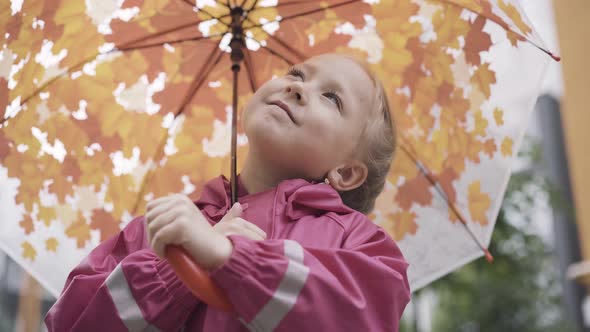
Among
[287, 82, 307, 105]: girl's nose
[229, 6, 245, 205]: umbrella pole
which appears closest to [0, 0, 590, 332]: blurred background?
[229, 6, 245, 205]: umbrella pole

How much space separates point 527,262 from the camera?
285 inches

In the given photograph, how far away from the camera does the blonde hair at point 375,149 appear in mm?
1559

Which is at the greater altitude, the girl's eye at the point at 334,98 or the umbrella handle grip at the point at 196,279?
the umbrella handle grip at the point at 196,279

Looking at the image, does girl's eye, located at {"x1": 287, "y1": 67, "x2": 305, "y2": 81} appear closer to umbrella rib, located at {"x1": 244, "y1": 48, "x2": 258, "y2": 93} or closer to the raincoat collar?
the raincoat collar

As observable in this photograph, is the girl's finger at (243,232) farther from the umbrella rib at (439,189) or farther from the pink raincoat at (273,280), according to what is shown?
the umbrella rib at (439,189)

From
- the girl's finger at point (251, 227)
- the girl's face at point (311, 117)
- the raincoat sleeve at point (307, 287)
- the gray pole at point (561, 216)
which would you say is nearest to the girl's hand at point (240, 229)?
the girl's finger at point (251, 227)

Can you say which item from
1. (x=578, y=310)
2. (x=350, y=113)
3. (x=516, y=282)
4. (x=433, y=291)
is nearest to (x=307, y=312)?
(x=350, y=113)

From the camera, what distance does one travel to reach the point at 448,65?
178 cm

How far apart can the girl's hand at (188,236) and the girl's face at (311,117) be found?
384 millimetres

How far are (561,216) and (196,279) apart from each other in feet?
34.3

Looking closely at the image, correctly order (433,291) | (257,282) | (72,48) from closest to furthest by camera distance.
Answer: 1. (257,282)
2. (72,48)
3. (433,291)

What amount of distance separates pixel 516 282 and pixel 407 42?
6.39 meters

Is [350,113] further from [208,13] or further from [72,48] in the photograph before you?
[72,48]

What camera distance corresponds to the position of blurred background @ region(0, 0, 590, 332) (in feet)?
21.2
